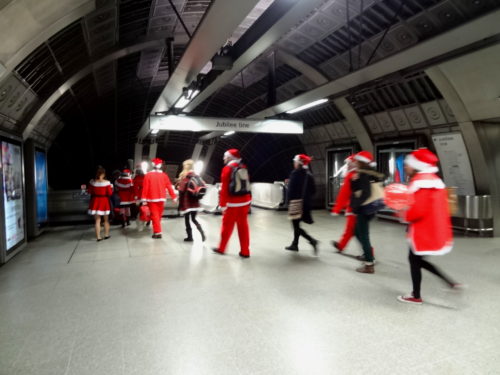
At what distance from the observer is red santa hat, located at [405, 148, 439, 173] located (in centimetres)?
347

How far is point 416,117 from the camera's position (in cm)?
877

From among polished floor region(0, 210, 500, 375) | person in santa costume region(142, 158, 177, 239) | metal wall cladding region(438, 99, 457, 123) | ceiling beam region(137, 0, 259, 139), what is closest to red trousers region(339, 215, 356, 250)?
polished floor region(0, 210, 500, 375)

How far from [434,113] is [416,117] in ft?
1.99

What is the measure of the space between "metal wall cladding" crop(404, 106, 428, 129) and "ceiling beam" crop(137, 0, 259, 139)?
6072 millimetres

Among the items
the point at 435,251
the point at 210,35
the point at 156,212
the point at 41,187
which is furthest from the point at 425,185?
the point at 41,187

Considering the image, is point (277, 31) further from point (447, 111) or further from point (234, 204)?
point (447, 111)

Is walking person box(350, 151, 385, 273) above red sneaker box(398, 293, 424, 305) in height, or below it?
above

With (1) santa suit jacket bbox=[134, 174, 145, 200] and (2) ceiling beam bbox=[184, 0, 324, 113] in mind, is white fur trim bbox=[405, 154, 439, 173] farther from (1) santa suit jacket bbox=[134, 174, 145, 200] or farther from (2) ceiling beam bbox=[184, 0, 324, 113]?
(1) santa suit jacket bbox=[134, 174, 145, 200]

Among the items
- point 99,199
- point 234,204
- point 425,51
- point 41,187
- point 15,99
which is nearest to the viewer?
point 425,51

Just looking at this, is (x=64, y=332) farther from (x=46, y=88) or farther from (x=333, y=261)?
(x=46, y=88)

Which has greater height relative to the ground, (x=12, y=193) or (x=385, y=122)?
(x=385, y=122)

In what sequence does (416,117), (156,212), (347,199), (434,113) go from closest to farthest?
1. (347,199)
2. (156,212)
3. (434,113)
4. (416,117)

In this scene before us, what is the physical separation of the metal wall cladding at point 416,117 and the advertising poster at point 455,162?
20.5 inches

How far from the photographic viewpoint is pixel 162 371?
8.08ft
